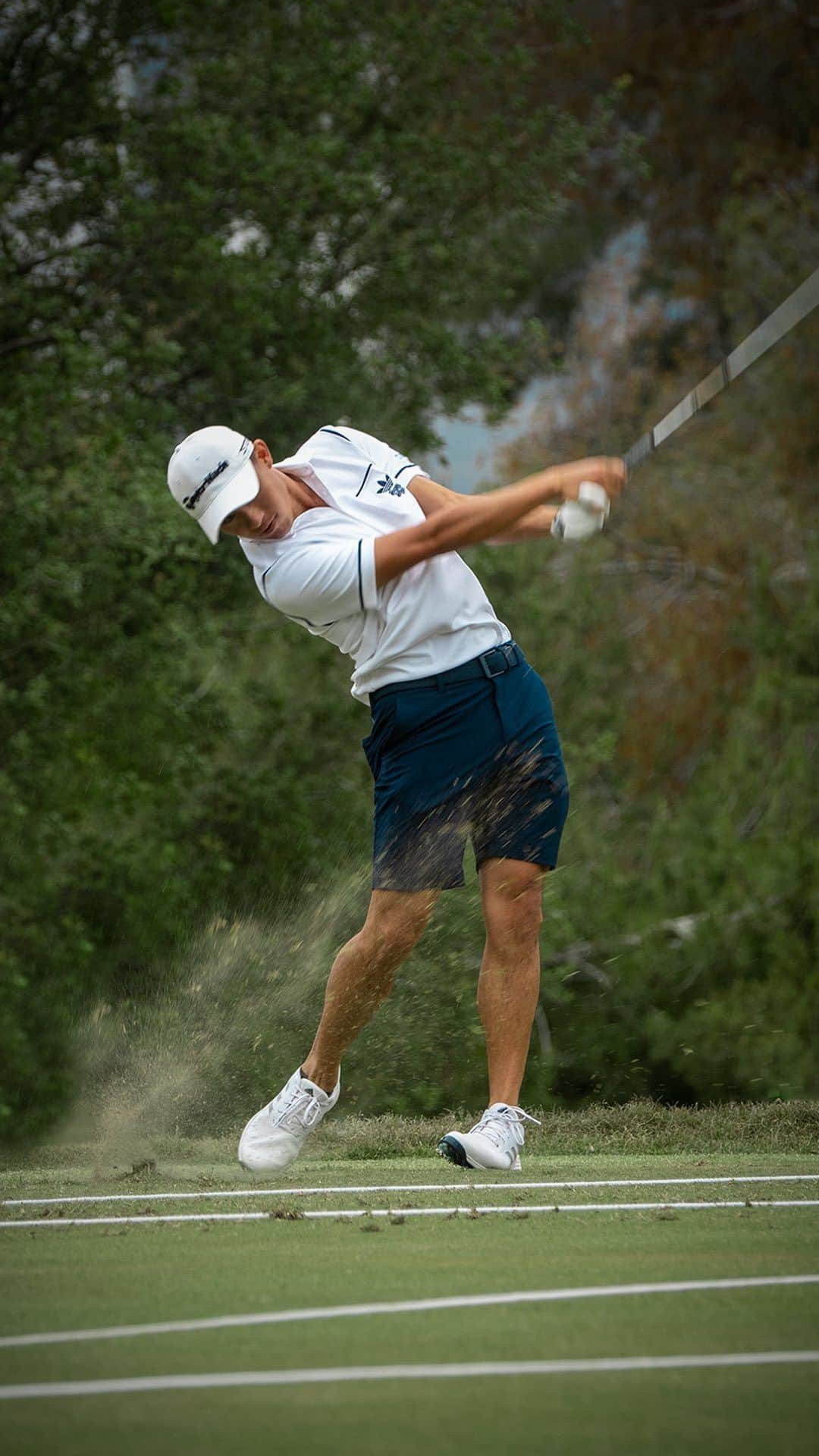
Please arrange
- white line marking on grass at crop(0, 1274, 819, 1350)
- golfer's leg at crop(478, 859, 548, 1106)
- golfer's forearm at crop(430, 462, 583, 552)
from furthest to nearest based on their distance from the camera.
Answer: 1. golfer's leg at crop(478, 859, 548, 1106)
2. golfer's forearm at crop(430, 462, 583, 552)
3. white line marking on grass at crop(0, 1274, 819, 1350)

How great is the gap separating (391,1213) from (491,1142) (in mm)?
592

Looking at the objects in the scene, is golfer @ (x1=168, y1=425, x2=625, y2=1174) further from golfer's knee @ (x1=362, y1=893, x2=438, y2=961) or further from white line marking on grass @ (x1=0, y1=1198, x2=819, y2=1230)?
white line marking on grass @ (x1=0, y1=1198, x2=819, y2=1230)

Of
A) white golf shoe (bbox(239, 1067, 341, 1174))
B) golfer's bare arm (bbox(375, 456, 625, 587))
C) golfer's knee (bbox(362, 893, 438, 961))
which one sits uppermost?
golfer's bare arm (bbox(375, 456, 625, 587))

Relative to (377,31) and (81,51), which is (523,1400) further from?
(377,31)

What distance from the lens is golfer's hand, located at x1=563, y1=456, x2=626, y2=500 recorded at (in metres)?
4.13

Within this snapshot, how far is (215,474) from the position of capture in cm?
418

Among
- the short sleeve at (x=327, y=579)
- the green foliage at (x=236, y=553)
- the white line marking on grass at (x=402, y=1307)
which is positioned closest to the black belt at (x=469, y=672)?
the short sleeve at (x=327, y=579)

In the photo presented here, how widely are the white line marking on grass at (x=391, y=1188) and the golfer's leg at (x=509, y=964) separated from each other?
26cm

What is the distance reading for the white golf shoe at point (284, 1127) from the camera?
4422mm

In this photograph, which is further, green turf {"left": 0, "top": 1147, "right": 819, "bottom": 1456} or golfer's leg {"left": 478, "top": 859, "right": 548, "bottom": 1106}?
golfer's leg {"left": 478, "top": 859, "right": 548, "bottom": 1106}

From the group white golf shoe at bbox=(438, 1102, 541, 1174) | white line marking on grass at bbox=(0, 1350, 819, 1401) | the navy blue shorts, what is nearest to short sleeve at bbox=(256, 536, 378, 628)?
the navy blue shorts

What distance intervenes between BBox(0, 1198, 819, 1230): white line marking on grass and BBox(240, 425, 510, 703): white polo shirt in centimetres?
124

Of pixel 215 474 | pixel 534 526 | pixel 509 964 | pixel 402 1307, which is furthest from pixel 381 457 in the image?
pixel 402 1307

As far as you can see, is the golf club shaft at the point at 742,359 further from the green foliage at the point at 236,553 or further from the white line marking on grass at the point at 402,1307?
the green foliage at the point at 236,553
